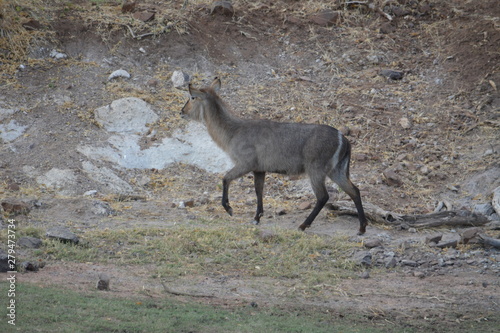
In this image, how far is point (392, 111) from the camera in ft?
35.6

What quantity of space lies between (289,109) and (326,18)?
9.43 feet

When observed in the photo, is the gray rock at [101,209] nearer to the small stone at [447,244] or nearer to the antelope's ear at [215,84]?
the antelope's ear at [215,84]

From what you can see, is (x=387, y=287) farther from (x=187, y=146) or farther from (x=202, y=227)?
(x=187, y=146)

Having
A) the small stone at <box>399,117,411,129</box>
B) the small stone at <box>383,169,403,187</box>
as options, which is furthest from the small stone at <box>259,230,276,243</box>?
the small stone at <box>399,117,411,129</box>

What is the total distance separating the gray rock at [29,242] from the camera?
634 cm

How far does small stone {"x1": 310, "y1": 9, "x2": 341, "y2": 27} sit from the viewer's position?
42.1ft

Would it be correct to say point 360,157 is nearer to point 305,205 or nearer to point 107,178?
point 305,205

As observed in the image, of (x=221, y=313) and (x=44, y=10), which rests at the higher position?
(x=44, y=10)

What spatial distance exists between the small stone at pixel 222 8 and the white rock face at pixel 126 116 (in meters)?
2.82

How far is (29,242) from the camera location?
636cm

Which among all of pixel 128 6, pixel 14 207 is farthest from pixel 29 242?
pixel 128 6

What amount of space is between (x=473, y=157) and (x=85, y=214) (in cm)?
557

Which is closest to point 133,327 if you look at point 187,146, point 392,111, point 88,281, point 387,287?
point 88,281

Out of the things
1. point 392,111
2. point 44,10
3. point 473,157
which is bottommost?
point 473,157
